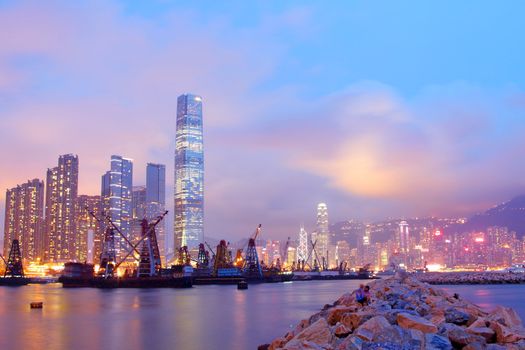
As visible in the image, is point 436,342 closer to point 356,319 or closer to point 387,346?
point 387,346

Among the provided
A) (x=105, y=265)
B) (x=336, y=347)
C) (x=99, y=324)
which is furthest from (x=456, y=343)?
(x=105, y=265)

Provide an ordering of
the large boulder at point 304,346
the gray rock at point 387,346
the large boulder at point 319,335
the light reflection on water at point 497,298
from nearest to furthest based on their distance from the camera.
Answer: the gray rock at point 387,346, the large boulder at point 304,346, the large boulder at point 319,335, the light reflection on water at point 497,298

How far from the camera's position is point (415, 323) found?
49.8 feet

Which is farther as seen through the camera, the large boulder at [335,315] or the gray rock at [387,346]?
the large boulder at [335,315]

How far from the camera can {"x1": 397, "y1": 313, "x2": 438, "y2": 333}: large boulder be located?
1481 cm

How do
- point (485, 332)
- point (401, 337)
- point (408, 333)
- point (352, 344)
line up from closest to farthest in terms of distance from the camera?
point (352, 344)
point (401, 337)
point (408, 333)
point (485, 332)

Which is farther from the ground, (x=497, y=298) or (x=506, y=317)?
(x=506, y=317)

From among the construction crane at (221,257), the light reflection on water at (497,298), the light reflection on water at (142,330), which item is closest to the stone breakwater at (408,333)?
the light reflection on water at (142,330)

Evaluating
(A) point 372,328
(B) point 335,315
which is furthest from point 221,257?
(A) point 372,328

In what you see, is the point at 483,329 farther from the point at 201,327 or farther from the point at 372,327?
the point at 201,327

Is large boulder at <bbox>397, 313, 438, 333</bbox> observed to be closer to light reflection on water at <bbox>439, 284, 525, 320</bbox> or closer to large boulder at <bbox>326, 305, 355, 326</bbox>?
large boulder at <bbox>326, 305, 355, 326</bbox>

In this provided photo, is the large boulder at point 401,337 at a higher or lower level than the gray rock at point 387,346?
higher

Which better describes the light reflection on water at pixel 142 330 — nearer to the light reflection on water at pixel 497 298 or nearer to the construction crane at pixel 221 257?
the light reflection on water at pixel 497 298

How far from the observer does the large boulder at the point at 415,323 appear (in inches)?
583
